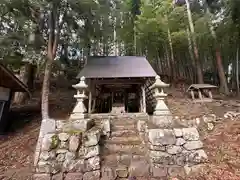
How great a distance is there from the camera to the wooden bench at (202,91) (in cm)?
930

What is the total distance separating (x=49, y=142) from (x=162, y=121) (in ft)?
8.43

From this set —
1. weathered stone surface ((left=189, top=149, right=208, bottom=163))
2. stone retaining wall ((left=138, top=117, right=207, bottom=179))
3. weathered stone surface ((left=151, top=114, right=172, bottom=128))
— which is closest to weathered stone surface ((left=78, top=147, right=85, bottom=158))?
stone retaining wall ((left=138, top=117, right=207, bottom=179))

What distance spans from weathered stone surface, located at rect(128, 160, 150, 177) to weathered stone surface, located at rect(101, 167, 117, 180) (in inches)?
14.0

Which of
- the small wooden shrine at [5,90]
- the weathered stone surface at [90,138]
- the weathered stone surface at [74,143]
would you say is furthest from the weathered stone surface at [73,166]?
the small wooden shrine at [5,90]

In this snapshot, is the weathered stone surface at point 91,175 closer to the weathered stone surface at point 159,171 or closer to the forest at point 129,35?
the weathered stone surface at point 159,171

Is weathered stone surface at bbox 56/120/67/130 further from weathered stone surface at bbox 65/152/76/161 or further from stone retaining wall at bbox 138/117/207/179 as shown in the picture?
stone retaining wall at bbox 138/117/207/179

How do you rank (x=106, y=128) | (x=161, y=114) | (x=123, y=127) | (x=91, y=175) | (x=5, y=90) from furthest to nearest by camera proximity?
1. (x=5, y=90)
2. (x=123, y=127)
3. (x=106, y=128)
4. (x=161, y=114)
5. (x=91, y=175)

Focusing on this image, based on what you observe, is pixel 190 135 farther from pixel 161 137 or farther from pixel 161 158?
pixel 161 158

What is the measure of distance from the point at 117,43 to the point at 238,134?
14640 mm

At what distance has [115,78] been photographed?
8.06 meters

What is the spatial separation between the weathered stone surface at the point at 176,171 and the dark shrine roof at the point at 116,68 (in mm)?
4114

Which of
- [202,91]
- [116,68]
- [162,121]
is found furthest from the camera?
[202,91]

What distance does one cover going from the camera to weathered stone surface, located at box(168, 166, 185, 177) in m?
3.57

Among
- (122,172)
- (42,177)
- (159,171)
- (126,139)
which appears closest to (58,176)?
(42,177)
